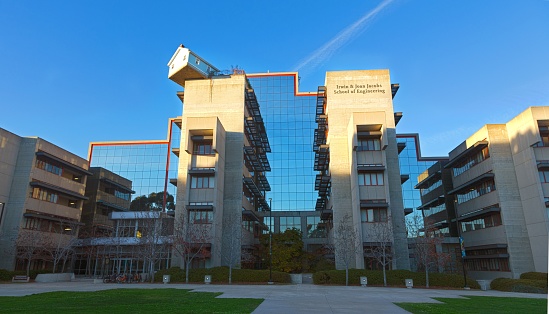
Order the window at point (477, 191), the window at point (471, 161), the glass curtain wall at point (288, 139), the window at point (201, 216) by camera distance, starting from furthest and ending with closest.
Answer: the glass curtain wall at point (288, 139)
the window at point (471, 161)
the window at point (477, 191)
the window at point (201, 216)

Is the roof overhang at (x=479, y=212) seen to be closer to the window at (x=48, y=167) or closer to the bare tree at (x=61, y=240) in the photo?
the bare tree at (x=61, y=240)

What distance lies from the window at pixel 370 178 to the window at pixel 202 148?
1959cm

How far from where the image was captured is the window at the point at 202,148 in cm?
4799

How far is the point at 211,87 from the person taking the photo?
178ft

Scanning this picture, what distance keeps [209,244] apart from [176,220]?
5005 mm

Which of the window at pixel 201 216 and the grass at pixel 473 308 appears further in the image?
the window at pixel 201 216

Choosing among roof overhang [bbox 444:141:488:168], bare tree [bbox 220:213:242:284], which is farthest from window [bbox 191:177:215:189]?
roof overhang [bbox 444:141:488:168]

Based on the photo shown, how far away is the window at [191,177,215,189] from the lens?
152 feet

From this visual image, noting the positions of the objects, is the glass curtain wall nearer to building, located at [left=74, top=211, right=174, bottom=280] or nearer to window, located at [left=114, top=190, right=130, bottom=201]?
building, located at [left=74, top=211, right=174, bottom=280]

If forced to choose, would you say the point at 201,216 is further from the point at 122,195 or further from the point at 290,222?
the point at 122,195

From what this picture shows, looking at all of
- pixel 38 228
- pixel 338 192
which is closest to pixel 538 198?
pixel 338 192

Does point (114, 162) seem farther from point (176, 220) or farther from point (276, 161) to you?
point (176, 220)

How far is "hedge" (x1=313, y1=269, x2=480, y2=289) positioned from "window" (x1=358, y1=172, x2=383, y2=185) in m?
11.0

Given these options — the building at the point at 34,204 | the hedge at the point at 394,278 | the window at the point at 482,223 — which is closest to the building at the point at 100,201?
the building at the point at 34,204
